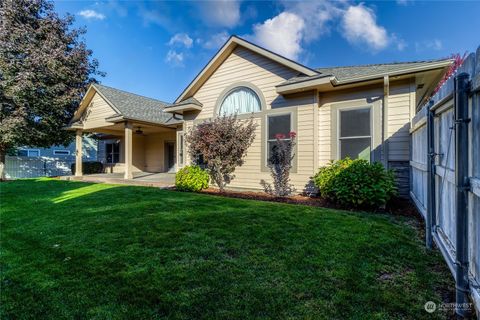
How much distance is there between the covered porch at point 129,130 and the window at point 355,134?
24.7ft

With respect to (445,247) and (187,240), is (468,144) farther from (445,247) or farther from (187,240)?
(187,240)

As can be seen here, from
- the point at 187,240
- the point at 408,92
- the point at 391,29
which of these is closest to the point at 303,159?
the point at 408,92

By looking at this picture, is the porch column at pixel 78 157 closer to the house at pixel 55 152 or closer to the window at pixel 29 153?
the house at pixel 55 152

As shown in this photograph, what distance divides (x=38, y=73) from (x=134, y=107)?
210 inches

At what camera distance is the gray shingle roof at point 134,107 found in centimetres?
1224

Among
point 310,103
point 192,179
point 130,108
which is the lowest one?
point 192,179

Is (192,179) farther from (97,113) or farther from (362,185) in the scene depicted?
(97,113)

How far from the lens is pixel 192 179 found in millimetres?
8766

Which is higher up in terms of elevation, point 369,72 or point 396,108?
point 369,72

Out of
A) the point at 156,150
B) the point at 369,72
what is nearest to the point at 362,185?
the point at 369,72

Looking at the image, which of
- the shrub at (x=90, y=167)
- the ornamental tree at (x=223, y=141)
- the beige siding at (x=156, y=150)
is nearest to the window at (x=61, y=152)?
the shrub at (x=90, y=167)

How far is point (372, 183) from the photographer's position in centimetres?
554

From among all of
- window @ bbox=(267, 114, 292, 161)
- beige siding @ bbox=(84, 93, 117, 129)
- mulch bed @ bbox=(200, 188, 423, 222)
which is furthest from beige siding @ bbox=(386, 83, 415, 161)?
beige siding @ bbox=(84, 93, 117, 129)

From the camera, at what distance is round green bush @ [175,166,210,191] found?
28.6 ft
